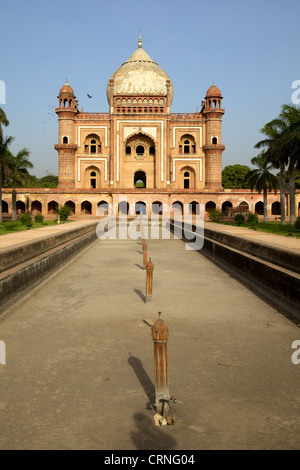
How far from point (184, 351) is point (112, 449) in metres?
2.07

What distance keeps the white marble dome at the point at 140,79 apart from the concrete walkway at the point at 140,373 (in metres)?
52.3

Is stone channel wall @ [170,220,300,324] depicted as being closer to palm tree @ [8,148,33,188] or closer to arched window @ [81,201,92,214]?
palm tree @ [8,148,33,188]

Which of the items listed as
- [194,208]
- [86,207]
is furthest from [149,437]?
[86,207]

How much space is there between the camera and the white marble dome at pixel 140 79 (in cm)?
5644

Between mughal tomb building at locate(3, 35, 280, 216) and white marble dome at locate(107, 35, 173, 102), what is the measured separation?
0.28m

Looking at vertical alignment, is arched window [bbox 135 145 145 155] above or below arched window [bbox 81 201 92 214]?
above

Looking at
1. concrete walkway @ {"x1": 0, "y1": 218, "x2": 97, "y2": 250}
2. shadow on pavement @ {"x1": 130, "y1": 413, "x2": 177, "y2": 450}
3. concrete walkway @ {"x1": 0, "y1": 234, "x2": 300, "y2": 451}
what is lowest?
shadow on pavement @ {"x1": 130, "y1": 413, "x2": 177, "y2": 450}

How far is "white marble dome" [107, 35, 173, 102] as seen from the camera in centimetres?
5644

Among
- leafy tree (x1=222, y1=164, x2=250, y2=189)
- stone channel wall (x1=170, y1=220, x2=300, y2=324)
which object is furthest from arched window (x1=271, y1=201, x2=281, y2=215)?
stone channel wall (x1=170, y1=220, x2=300, y2=324)

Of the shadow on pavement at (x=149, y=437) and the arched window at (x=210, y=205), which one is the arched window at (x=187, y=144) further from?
the shadow on pavement at (x=149, y=437)

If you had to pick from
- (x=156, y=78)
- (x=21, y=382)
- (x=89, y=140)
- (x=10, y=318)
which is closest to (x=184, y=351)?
(x=21, y=382)

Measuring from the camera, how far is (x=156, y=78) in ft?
188

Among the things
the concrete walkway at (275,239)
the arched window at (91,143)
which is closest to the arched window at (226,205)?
the arched window at (91,143)

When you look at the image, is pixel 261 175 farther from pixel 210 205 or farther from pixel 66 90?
pixel 66 90
